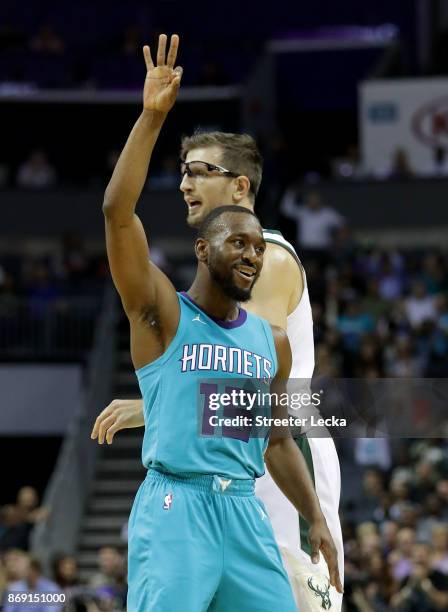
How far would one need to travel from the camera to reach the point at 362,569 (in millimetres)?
12867

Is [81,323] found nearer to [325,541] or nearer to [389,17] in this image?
[389,17]

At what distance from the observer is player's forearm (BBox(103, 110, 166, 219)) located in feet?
13.7

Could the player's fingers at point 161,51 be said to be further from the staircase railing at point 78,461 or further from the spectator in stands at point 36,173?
the spectator in stands at point 36,173

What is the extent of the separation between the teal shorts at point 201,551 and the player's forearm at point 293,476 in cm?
33

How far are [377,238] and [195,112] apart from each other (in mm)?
4318

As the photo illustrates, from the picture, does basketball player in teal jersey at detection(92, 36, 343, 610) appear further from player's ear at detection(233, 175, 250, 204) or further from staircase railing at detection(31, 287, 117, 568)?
staircase railing at detection(31, 287, 117, 568)

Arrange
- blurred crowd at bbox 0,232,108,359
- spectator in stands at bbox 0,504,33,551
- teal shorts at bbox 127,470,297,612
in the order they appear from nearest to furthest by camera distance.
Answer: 1. teal shorts at bbox 127,470,297,612
2. spectator in stands at bbox 0,504,33,551
3. blurred crowd at bbox 0,232,108,359

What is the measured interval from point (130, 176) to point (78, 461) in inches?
557

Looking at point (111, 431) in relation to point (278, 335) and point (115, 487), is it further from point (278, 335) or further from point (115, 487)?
point (115, 487)

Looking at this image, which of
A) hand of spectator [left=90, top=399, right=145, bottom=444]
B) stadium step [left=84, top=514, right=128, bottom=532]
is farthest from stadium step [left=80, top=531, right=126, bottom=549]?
hand of spectator [left=90, top=399, right=145, bottom=444]

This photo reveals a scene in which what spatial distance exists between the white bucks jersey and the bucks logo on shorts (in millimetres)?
807

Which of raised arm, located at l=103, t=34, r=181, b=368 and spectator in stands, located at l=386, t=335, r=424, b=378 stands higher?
spectator in stands, located at l=386, t=335, r=424, b=378

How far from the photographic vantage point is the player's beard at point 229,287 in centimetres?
436

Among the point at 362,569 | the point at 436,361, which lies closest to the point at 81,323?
the point at 436,361
